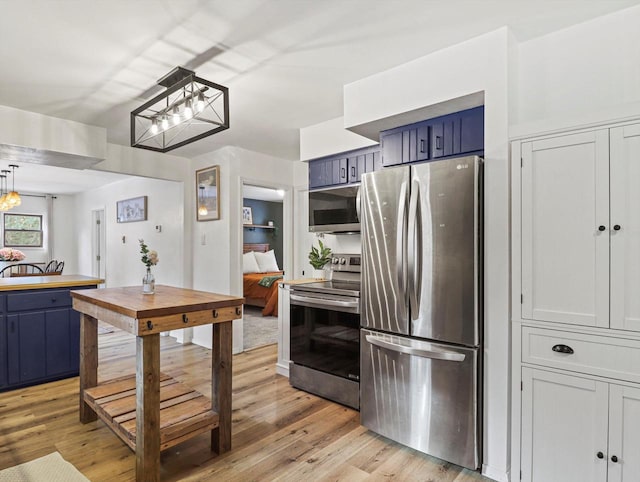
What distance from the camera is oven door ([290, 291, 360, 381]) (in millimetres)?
2830

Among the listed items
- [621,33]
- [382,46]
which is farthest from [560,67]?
[382,46]

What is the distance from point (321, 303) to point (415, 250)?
3.49 ft

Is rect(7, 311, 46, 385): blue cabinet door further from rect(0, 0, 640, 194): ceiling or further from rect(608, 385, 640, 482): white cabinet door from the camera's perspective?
rect(608, 385, 640, 482): white cabinet door

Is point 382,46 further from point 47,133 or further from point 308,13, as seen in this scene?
point 47,133

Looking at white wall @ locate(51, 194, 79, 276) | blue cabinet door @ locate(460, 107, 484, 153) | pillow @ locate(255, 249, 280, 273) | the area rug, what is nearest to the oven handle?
blue cabinet door @ locate(460, 107, 484, 153)

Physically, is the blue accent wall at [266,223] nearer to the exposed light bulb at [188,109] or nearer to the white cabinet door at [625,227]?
the exposed light bulb at [188,109]

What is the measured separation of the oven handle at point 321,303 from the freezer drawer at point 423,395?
0.90ft

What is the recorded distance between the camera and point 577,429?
1.76 m

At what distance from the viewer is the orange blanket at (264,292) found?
6586mm

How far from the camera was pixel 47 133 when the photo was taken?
3.35 metres

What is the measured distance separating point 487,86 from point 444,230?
2.82 ft

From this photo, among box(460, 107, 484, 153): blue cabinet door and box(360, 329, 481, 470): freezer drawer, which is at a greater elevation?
box(460, 107, 484, 153): blue cabinet door

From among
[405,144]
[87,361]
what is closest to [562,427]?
[405,144]

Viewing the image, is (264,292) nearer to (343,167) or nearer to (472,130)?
(343,167)
